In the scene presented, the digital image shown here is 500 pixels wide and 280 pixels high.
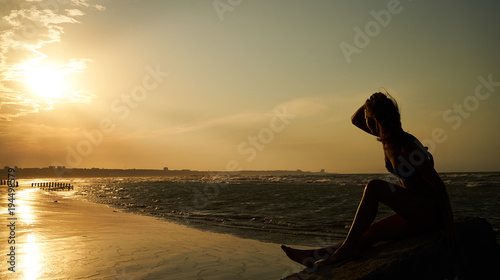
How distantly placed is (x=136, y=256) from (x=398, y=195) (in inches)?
224

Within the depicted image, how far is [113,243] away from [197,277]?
373cm

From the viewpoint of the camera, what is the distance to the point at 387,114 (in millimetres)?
3465

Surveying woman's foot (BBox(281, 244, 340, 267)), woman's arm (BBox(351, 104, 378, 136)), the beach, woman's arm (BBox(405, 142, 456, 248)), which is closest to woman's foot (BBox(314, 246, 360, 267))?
woman's foot (BBox(281, 244, 340, 267))

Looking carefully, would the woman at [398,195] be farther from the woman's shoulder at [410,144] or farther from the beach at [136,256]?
the beach at [136,256]

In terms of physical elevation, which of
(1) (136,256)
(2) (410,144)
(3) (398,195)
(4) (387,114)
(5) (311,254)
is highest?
(4) (387,114)

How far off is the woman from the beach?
2.88 m

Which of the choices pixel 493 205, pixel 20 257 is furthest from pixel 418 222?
pixel 493 205

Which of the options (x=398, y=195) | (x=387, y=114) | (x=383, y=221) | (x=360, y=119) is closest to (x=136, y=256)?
(x=383, y=221)

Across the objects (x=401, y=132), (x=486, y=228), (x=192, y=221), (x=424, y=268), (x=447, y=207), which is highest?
(x=401, y=132)

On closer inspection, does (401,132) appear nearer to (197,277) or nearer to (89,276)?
(197,277)

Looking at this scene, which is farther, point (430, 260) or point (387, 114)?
point (387, 114)

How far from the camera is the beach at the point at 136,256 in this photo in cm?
593

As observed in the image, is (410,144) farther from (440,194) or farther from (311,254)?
(311,254)

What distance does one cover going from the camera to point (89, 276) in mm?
5641
